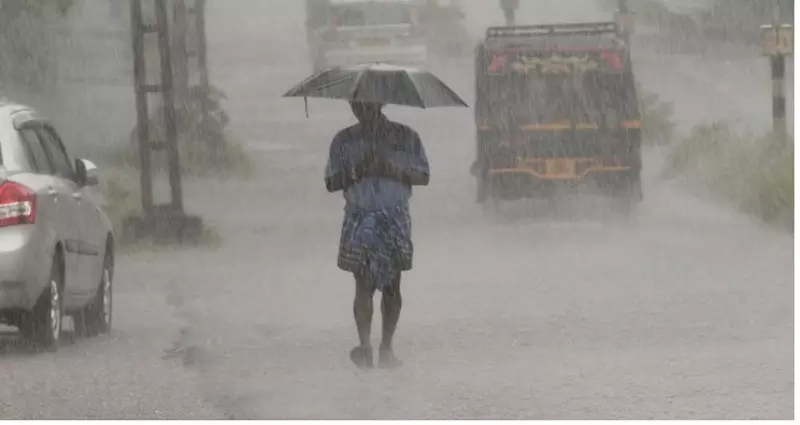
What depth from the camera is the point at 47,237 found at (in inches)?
283

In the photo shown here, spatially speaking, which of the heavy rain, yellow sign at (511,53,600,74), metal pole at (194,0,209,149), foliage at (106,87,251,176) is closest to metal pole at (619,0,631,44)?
the heavy rain

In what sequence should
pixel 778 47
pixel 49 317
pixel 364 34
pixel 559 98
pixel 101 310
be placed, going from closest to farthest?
pixel 49 317 < pixel 778 47 < pixel 101 310 < pixel 364 34 < pixel 559 98

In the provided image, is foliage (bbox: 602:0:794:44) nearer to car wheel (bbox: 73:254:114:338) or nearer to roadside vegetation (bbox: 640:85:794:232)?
roadside vegetation (bbox: 640:85:794:232)

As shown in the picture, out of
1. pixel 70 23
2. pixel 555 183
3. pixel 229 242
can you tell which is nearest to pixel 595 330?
pixel 555 183

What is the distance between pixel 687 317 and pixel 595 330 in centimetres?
45

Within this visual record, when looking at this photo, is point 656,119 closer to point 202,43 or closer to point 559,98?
point 559,98

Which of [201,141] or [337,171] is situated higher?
[201,141]

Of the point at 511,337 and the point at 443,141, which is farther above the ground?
the point at 443,141

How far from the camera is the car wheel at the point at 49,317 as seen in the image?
728 cm

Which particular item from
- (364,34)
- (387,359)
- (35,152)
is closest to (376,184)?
(387,359)

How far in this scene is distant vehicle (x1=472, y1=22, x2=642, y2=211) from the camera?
799 cm

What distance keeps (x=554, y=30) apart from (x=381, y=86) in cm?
150

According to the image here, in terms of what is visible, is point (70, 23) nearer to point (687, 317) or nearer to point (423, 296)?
point (423, 296)

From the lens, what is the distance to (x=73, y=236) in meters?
7.48
